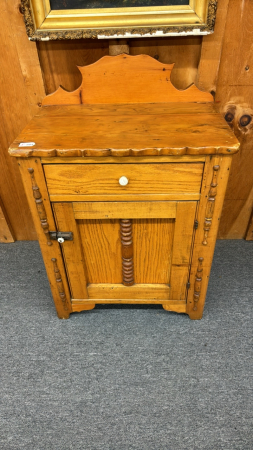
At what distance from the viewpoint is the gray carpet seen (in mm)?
1049

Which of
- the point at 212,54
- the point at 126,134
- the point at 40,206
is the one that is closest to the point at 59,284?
the point at 40,206

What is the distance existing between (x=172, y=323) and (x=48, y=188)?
81cm

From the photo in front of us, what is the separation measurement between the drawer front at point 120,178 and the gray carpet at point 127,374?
664 millimetres

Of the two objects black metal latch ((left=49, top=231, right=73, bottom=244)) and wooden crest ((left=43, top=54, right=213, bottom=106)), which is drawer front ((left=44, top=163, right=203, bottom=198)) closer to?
black metal latch ((left=49, top=231, right=73, bottom=244))

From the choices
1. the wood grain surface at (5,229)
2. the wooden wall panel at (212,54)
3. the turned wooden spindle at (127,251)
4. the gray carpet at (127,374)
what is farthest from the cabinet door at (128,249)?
the wood grain surface at (5,229)

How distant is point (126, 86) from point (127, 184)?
460 millimetres

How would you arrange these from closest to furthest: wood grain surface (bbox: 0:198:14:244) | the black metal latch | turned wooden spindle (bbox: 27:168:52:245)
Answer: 1. turned wooden spindle (bbox: 27:168:52:245)
2. the black metal latch
3. wood grain surface (bbox: 0:198:14:244)

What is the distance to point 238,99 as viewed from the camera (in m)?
1.39

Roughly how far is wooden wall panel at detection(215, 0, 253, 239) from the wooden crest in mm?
219

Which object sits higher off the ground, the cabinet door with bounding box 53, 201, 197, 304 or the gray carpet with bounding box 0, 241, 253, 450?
the cabinet door with bounding box 53, 201, 197, 304

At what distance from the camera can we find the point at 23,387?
1186mm

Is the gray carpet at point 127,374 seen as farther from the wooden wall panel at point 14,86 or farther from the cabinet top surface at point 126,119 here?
the cabinet top surface at point 126,119

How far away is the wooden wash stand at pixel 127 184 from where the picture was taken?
97cm

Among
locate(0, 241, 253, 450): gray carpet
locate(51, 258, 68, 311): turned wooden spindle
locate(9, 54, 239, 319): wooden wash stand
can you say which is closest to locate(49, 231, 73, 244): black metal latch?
locate(9, 54, 239, 319): wooden wash stand
